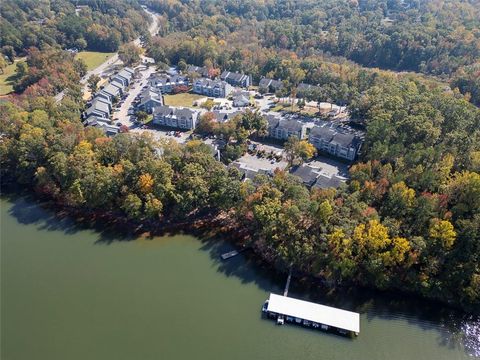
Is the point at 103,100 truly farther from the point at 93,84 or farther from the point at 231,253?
the point at 231,253

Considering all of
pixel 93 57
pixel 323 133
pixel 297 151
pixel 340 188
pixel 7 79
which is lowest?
pixel 93 57

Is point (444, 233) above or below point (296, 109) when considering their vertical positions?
above

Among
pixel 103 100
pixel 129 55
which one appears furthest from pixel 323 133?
pixel 129 55

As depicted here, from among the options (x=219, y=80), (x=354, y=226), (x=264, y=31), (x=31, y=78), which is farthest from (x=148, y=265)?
(x=264, y=31)

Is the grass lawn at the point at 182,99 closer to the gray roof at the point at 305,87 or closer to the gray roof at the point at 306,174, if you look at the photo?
the gray roof at the point at 305,87

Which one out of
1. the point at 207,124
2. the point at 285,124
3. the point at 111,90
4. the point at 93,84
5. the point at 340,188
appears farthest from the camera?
the point at 93,84

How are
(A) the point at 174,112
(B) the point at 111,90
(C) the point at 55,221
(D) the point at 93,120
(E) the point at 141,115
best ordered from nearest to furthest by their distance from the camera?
(C) the point at 55,221
(D) the point at 93,120
(A) the point at 174,112
(E) the point at 141,115
(B) the point at 111,90
